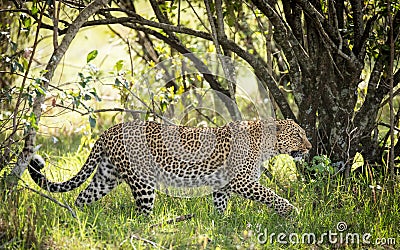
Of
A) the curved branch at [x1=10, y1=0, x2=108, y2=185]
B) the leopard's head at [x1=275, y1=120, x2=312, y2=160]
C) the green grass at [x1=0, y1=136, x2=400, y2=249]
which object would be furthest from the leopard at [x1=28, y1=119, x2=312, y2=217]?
the curved branch at [x1=10, y1=0, x2=108, y2=185]

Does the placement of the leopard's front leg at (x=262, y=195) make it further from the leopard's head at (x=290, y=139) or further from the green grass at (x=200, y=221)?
the leopard's head at (x=290, y=139)

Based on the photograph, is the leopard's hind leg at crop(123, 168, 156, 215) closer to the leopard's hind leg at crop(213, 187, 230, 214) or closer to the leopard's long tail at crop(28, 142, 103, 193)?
the leopard's long tail at crop(28, 142, 103, 193)

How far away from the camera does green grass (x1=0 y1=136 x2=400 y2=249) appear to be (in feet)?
15.4

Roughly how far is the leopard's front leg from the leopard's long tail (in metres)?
1.26

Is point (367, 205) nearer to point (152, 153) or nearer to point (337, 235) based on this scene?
point (337, 235)

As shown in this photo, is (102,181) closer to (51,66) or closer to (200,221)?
(200,221)

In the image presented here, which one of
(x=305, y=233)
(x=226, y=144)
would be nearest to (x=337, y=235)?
Answer: (x=305, y=233)

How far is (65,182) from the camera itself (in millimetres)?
5961

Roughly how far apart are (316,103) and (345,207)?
4.21 feet

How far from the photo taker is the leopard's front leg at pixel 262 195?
229 inches

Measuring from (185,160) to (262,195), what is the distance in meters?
0.75

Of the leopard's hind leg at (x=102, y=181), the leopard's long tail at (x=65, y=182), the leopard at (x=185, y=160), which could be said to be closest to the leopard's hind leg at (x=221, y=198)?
the leopard at (x=185, y=160)

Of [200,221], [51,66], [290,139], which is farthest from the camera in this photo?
[290,139]

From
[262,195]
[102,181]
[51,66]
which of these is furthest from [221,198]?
[51,66]
